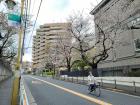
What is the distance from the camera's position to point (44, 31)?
425ft

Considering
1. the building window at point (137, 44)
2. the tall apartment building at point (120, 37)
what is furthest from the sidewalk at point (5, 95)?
the building window at point (137, 44)

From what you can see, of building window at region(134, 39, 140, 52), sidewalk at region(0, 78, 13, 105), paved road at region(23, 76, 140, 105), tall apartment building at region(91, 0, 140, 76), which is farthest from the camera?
tall apartment building at region(91, 0, 140, 76)

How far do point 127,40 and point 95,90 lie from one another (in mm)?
20705

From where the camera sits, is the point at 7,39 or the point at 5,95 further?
the point at 7,39

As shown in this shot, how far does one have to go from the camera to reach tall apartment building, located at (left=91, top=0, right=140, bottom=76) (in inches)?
1395

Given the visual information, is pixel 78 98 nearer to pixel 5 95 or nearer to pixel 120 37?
pixel 5 95

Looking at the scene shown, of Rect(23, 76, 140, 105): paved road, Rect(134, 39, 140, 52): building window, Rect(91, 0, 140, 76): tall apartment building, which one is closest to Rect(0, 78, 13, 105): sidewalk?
Rect(23, 76, 140, 105): paved road

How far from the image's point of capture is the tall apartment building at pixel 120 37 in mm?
35434

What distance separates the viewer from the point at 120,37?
→ 40.9 metres

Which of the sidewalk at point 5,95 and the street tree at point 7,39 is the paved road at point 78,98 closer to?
the sidewalk at point 5,95

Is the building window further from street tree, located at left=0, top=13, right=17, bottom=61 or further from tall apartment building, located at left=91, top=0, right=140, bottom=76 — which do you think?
street tree, located at left=0, top=13, right=17, bottom=61

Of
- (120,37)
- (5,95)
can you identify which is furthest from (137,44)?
(5,95)

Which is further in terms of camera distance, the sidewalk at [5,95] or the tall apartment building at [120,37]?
the tall apartment building at [120,37]

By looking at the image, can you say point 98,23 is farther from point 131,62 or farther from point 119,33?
point 131,62
